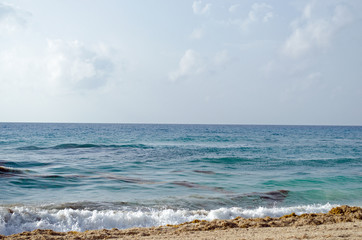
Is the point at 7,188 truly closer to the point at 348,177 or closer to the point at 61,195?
the point at 61,195

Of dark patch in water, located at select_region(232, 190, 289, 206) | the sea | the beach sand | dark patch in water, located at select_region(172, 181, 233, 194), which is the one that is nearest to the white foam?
the sea

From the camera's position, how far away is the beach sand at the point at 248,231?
592cm

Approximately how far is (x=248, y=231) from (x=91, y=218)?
3.88 metres

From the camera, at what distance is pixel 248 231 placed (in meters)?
6.34

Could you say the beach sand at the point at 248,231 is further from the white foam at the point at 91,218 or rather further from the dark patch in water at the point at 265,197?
the dark patch in water at the point at 265,197

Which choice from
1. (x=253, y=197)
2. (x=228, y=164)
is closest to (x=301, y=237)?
(x=253, y=197)

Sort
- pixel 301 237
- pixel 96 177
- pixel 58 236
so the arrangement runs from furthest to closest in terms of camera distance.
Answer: pixel 96 177, pixel 58 236, pixel 301 237

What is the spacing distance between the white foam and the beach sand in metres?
0.97

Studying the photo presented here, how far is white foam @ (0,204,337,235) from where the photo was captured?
736 centimetres

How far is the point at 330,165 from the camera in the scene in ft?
67.2

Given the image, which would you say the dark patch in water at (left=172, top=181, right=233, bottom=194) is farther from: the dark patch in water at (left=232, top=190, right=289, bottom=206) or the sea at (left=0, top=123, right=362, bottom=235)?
the dark patch in water at (left=232, top=190, right=289, bottom=206)

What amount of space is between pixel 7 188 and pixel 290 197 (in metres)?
10.3

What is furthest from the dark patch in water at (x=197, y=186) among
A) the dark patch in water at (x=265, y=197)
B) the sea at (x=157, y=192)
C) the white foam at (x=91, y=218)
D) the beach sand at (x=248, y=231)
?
the beach sand at (x=248, y=231)

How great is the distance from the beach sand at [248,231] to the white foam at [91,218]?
3.18 ft
